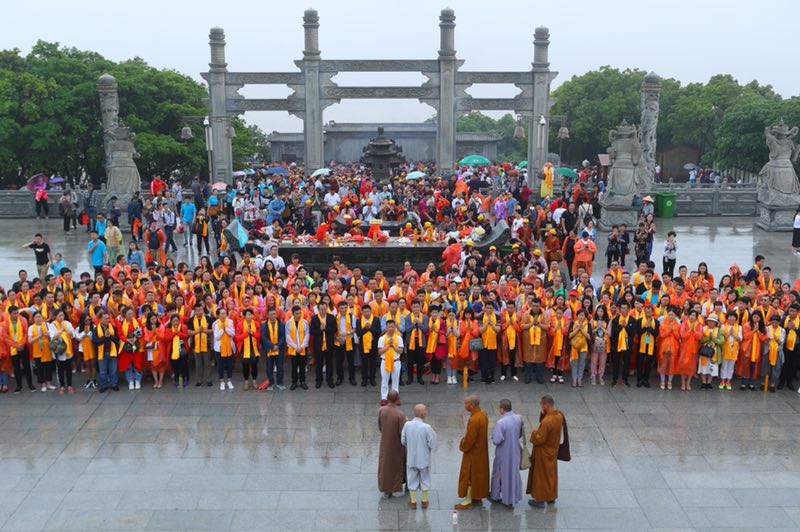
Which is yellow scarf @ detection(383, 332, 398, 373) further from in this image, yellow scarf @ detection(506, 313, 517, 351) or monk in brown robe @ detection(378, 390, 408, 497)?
monk in brown robe @ detection(378, 390, 408, 497)

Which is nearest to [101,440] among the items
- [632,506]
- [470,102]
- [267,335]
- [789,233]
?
[267,335]

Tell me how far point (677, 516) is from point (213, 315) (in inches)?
A: 291

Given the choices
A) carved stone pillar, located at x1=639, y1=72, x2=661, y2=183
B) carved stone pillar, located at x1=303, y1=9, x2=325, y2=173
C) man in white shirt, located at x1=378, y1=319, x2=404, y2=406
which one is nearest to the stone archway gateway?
carved stone pillar, located at x1=303, y1=9, x2=325, y2=173

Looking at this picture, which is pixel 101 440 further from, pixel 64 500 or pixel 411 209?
pixel 411 209

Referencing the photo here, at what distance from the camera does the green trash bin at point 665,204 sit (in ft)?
96.7

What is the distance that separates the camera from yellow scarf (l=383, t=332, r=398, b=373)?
11609 mm

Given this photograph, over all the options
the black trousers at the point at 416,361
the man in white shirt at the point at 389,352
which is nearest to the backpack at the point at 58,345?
the man in white shirt at the point at 389,352

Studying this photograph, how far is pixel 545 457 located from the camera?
8539 mm

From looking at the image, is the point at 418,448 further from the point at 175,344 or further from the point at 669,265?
the point at 669,265

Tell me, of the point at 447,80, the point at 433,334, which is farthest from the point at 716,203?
the point at 433,334

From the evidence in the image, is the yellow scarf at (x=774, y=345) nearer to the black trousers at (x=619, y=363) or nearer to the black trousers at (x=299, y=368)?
the black trousers at (x=619, y=363)

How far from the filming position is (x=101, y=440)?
10.4 metres

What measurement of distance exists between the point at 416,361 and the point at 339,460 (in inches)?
122

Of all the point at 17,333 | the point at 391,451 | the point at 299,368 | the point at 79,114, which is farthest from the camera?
the point at 79,114
